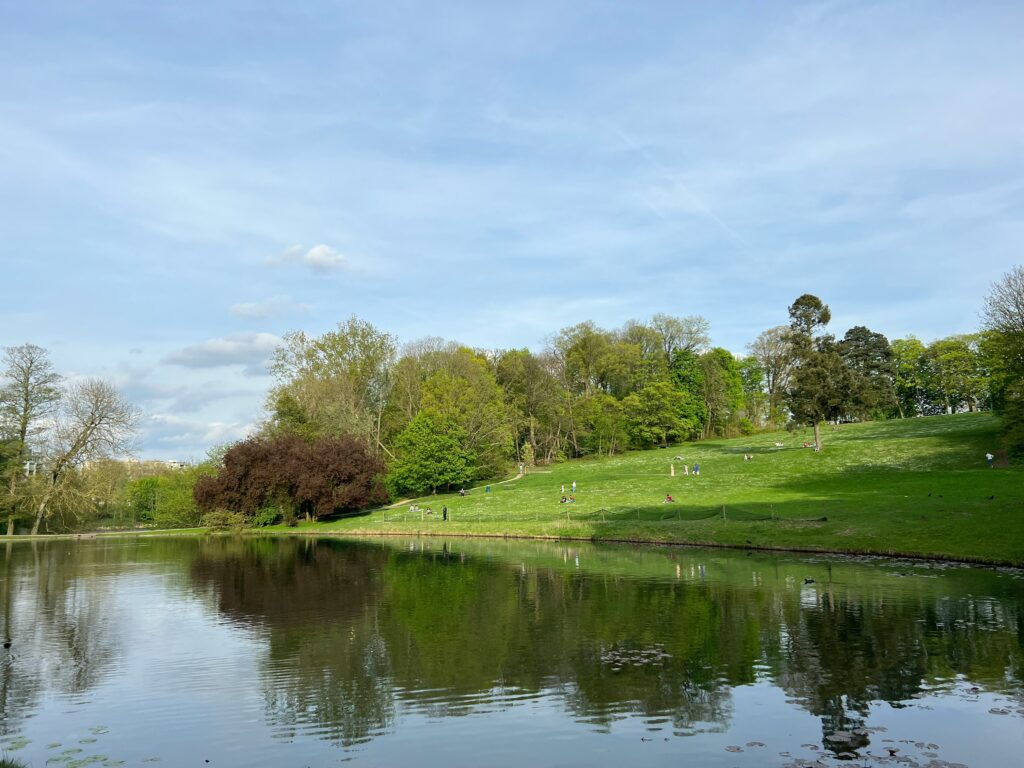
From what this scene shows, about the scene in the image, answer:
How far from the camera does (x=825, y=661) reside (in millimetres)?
17125

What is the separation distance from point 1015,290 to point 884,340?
245ft

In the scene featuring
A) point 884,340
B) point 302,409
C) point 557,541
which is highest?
point 884,340

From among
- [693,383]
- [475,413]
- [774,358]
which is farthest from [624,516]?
[774,358]

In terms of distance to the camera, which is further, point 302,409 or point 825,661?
point 302,409

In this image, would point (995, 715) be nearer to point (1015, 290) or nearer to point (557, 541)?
point (557, 541)

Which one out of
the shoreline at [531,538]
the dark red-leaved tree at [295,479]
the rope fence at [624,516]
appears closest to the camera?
the shoreline at [531,538]

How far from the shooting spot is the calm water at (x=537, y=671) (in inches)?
487

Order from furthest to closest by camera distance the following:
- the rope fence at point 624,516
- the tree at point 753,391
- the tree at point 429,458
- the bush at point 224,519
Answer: the tree at point 753,391, the tree at point 429,458, the bush at point 224,519, the rope fence at point 624,516

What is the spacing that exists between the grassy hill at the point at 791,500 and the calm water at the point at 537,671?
573cm

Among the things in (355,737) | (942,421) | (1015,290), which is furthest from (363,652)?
(942,421)

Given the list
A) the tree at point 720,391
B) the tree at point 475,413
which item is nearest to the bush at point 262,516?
the tree at point 475,413

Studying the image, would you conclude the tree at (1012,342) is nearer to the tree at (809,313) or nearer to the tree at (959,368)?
the tree at (809,313)

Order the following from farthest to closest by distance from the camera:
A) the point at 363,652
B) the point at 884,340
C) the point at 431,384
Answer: the point at 884,340 < the point at 431,384 < the point at 363,652

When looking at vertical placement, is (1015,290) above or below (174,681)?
A: above
